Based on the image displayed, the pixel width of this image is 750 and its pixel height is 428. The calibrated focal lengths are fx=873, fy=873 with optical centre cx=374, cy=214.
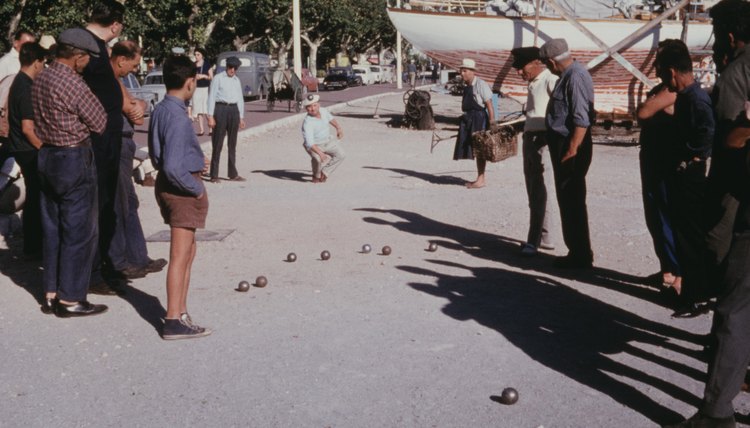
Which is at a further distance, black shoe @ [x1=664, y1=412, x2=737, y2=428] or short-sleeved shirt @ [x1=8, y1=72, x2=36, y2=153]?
short-sleeved shirt @ [x1=8, y1=72, x2=36, y2=153]

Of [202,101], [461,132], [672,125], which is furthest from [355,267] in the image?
[202,101]

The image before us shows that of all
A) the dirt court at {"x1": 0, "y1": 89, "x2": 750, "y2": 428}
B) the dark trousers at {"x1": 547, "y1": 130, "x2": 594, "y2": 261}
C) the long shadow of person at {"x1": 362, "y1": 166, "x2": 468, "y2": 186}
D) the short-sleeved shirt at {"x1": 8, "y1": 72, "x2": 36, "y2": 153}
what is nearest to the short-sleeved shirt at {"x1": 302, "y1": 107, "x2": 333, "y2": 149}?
the long shadow of person at {"x1": 362, "y1": 166, "x2": 468, "y2": 186}

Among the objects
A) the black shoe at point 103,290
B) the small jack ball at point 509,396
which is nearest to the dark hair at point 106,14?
the black shoe at point 103,290

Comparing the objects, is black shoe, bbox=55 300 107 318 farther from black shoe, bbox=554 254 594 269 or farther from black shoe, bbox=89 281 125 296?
black shoe, bbox=554 254 594 269

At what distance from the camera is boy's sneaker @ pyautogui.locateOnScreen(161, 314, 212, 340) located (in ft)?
19.3

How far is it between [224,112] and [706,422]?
1092 centimetres

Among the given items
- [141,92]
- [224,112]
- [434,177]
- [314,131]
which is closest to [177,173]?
[314,131]

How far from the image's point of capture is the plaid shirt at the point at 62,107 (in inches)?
246

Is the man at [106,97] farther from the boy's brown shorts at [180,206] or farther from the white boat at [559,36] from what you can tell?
the white boat at [559,36]

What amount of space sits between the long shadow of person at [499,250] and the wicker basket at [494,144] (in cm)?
147

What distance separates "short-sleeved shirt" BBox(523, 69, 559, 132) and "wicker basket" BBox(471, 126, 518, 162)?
2.77m

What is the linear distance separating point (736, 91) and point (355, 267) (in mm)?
4319

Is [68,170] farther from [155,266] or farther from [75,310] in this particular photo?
[155,266]

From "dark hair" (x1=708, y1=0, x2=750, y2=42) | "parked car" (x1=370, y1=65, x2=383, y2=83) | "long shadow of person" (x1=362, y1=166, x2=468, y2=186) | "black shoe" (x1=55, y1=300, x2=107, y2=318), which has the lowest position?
"parked car" (x1=370, y1=65, x2=383, y2=83)
